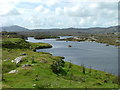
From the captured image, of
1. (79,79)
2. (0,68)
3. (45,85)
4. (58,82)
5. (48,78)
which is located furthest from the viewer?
(0,68)

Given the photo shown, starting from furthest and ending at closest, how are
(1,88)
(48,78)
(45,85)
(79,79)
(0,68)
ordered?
(0,68)
(79,79)
(48,78)
(45,85)
(1,88)

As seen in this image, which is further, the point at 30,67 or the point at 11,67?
the point at 11,67

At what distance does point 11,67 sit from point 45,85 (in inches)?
805

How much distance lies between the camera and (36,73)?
46031mm

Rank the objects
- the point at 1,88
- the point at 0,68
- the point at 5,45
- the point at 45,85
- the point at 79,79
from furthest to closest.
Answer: the point at 5,45, the point at 0,68, the point at 79,79, the point at 45,85, the point at 1,88

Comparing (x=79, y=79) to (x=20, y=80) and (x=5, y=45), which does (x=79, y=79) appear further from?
(x=5, y=45)

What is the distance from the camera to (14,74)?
4547 centimetres

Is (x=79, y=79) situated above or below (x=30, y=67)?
below

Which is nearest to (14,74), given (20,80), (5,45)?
(20,80)

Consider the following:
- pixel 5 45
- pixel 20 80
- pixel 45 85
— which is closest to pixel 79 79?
pixel 45 85

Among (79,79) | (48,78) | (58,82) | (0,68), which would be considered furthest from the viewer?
(0,68)

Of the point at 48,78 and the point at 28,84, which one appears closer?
the point at 28,84

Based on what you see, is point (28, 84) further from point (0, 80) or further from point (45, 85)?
point (0, 80)

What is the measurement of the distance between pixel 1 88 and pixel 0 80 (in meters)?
7.11
